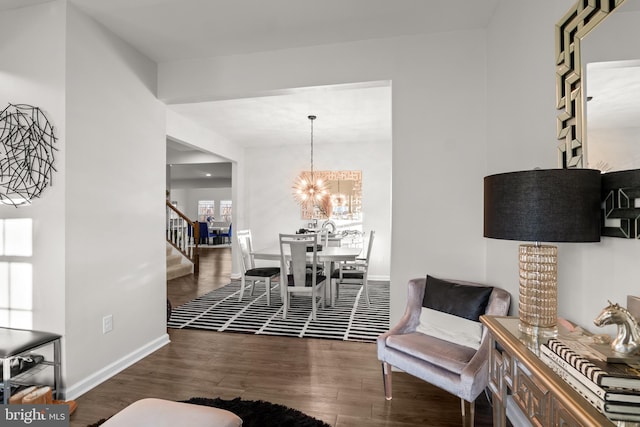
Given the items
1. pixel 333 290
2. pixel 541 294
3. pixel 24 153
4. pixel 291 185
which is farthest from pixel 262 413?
pixel 291 185

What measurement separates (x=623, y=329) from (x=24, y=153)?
3.31m

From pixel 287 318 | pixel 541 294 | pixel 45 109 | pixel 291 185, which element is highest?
pixel 45 109

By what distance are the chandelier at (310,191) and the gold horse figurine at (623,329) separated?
16.0 feet

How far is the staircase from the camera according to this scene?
6.53 metres

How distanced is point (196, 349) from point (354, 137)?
433 cm

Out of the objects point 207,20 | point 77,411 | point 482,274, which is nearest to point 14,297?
point 77,411

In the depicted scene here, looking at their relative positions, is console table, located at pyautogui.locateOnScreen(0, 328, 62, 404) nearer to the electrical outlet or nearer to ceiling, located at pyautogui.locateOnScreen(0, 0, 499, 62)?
the electrical outlet

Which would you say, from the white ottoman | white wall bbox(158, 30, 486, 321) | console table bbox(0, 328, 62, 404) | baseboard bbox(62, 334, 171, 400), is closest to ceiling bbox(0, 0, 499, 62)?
white wall bbox(158, 30, 486, 321)

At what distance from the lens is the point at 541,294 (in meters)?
1.33

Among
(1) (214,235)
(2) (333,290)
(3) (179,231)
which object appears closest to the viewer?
(2) (333,290)

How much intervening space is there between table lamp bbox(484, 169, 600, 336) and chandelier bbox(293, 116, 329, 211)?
440 centimetres

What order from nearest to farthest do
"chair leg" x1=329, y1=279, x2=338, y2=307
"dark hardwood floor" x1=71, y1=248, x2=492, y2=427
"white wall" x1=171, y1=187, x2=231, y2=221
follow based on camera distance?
"dark hardwood floor" x1=71, y1=248, x2=492, y2=427, "chair leg" x1=329, y1=279, x2=338, y2=307, "white wall" x1=171, y1=187, x2=231, y2=221

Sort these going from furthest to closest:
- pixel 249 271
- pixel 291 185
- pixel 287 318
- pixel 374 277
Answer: pixel 291 185, pixel 374 277, pixel 249 271, pixel 287 318

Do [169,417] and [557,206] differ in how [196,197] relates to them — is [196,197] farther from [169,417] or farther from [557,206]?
[557,206]
